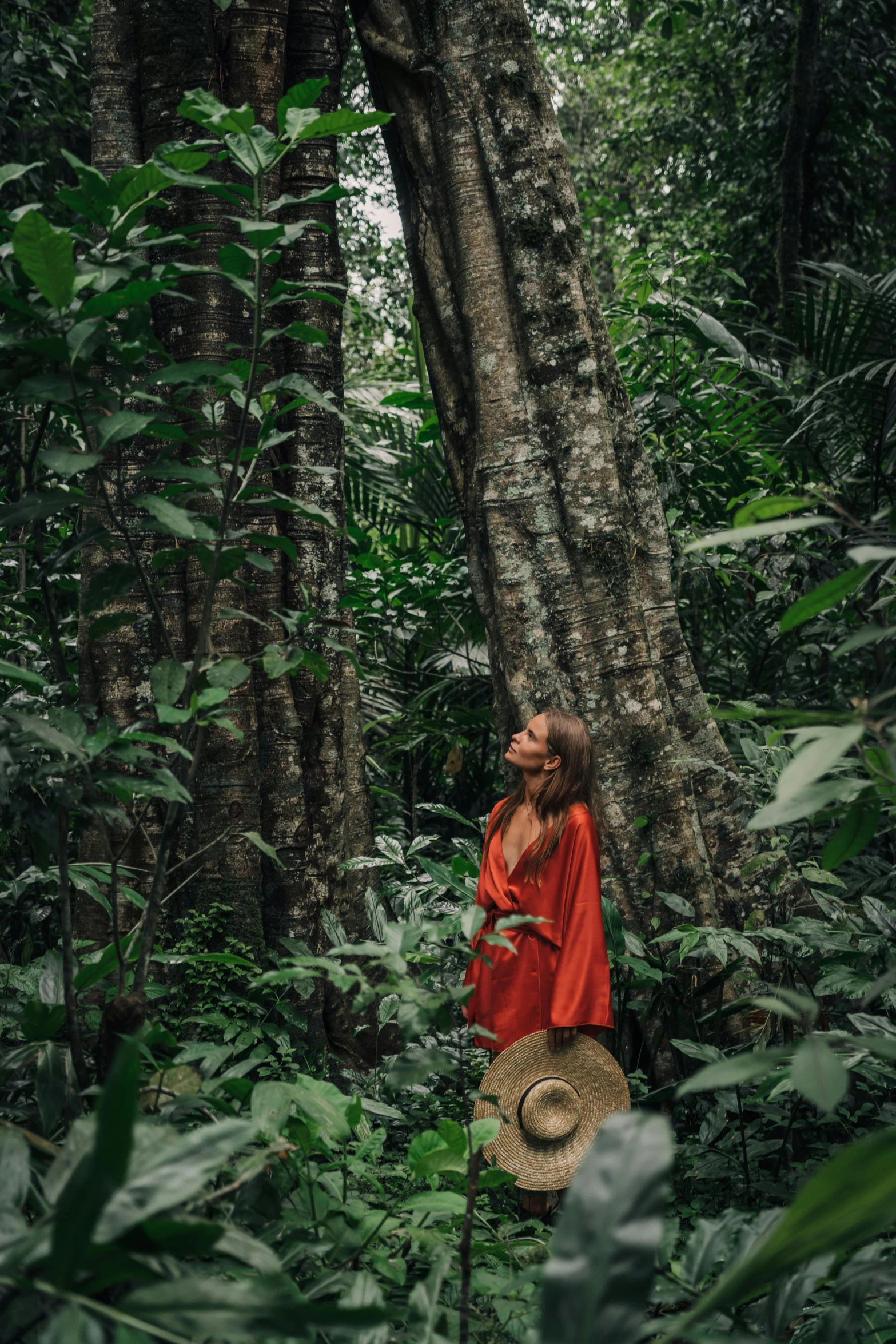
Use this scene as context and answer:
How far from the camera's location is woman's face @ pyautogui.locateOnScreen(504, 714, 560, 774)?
290cm

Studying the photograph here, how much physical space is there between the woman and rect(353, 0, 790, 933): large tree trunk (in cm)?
25

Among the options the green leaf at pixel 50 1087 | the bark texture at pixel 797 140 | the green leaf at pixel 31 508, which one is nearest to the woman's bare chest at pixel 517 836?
the green leaf at pixel 50 1087

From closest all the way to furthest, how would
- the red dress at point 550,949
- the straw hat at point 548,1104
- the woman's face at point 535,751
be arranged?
the straw hat at point 548,1104, the red dress at point 550,949, the woman's face at point 535,751

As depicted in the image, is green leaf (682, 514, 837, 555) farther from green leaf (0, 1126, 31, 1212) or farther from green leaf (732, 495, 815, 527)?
green leaf (0, 1126, 31, 1212)

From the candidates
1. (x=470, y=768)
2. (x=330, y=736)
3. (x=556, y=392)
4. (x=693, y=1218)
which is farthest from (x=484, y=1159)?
(x=470, y=768)

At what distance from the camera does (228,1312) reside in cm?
69

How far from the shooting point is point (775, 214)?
9102 millimetres

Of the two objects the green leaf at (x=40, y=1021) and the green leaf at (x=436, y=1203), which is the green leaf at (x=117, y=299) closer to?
the green leaf at (x=40, y=1021)

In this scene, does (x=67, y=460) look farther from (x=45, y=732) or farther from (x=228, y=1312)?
(x=228, y=1312)

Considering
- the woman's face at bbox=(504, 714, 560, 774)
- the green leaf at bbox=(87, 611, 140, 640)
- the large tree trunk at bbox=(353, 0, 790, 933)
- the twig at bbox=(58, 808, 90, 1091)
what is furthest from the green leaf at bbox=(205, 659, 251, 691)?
the large tree trunk at bbox=(353, 0, 790, 933)

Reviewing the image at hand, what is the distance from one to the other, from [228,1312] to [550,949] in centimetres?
230

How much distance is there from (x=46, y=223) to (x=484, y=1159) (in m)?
1.82

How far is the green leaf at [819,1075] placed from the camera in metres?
0.79

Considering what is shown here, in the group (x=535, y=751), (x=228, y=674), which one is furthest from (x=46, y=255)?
→ (x=535, y=751)
